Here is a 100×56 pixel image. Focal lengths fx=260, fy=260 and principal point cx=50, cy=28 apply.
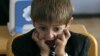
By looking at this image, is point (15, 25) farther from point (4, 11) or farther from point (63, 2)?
point (63, 2)

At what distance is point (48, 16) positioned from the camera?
1052mm

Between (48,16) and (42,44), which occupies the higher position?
(48,16)

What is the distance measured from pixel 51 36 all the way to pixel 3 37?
590 millimetres

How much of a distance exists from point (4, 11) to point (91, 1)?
195 cm

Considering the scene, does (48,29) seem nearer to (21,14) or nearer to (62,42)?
(62,42)

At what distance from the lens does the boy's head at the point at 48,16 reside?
1052 mm

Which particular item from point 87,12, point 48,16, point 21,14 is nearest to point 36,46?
point 48,16

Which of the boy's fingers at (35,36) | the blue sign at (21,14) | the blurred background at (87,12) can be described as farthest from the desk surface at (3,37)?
the blurred background at (87,12)

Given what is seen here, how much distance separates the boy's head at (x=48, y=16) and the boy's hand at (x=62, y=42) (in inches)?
2.3

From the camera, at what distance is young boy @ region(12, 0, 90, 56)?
1057 mm

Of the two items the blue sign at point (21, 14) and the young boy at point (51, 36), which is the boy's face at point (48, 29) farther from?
the blue sign at point (21, 14)

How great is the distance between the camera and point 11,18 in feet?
5.16

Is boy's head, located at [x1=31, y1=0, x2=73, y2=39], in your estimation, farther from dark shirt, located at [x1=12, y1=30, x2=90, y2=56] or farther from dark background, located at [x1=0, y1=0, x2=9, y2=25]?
dark background, located at [x1=0, y1=0, x2=9, y2=25]

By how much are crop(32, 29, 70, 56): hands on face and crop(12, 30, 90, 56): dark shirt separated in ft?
0.12
